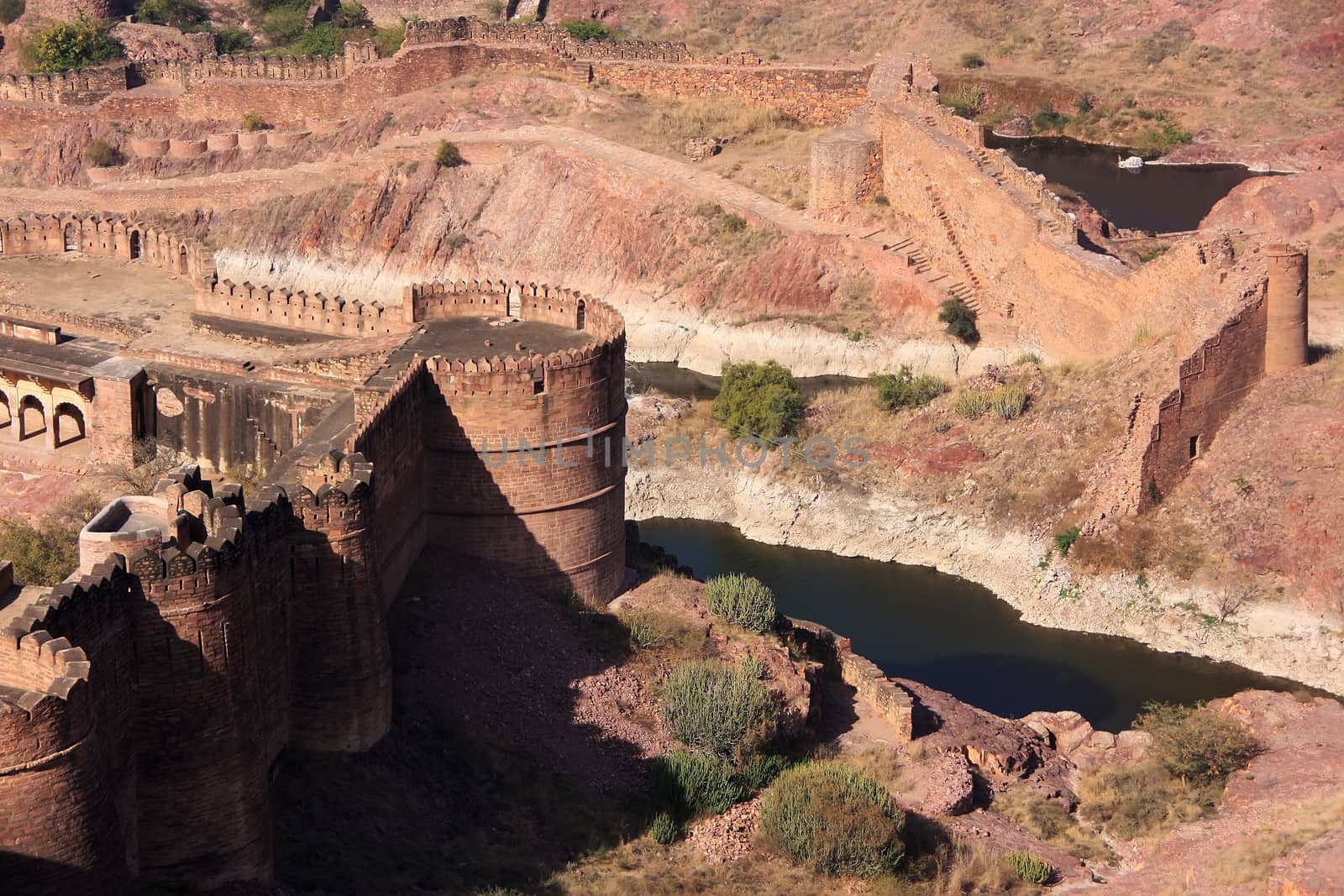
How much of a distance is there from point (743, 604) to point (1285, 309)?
1294 centimetres

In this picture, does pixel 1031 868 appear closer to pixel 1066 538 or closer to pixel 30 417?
pixel 1066 538

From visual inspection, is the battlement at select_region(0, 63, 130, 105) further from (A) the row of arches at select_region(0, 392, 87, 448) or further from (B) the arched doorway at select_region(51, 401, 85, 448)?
(B) the arched doorway at select_region(51, 401, 85, 448)

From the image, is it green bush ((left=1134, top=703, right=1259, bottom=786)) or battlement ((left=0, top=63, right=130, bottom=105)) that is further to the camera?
battlement ((left=0, top=63, right=130, bottom=105))

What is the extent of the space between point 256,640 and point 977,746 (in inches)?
466

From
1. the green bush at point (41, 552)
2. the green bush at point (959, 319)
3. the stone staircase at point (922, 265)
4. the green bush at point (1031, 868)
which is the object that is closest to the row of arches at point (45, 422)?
the green bush at point (41, 552)

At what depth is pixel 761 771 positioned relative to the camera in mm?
27750

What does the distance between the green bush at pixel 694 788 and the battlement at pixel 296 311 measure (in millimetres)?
8433

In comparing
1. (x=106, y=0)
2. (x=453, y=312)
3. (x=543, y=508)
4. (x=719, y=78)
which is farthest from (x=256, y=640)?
(x=106, y=0)

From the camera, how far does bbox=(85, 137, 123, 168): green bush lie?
190 feet

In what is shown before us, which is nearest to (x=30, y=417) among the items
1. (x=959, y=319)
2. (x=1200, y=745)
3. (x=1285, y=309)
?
(x=1200, y=745)

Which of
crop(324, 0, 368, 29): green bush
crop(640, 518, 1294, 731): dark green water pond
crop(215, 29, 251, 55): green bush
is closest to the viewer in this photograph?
crop(640, 518, 1294, 731): dark green water pond

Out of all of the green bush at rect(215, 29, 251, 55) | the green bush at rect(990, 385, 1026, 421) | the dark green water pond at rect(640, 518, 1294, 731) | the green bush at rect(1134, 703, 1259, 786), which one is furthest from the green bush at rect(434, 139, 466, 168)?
the green bush at rect(1134, 703, 1259, 786)

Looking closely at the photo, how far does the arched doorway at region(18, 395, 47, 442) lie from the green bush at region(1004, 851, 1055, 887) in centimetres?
1608

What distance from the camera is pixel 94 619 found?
1973 centimetres
